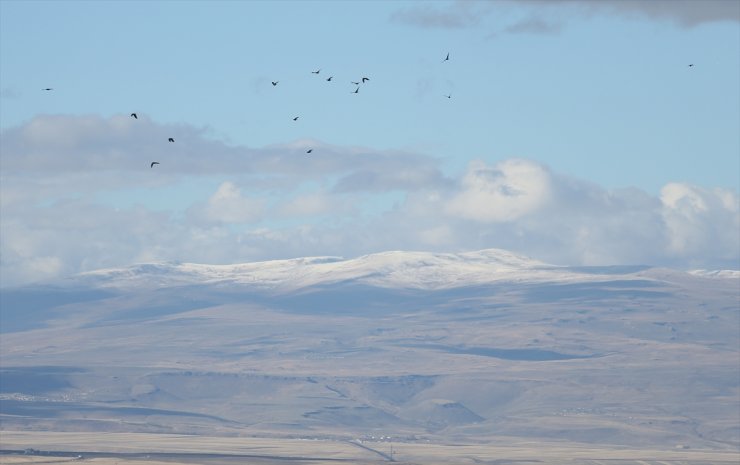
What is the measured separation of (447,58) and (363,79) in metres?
12.3

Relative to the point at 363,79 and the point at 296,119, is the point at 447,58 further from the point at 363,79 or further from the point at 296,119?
the point at 296,119

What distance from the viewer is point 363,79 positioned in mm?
135375

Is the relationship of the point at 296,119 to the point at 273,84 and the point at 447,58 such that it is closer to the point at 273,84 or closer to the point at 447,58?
the point at 273,84

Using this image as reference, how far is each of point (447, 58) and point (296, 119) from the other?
76.6 feet

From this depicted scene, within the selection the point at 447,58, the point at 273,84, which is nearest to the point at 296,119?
the point at 273,84

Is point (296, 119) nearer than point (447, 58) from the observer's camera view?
No

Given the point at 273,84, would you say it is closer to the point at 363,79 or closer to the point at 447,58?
the point at 363,79

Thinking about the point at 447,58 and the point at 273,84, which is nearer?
the point at 447,58

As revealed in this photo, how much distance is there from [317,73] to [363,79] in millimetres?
4248

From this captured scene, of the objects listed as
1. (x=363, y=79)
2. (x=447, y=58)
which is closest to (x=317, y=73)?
(x=363, y=79)

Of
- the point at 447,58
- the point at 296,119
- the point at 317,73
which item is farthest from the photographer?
the point at 296,119

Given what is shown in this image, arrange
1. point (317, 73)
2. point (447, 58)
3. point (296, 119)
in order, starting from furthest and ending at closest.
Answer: point (296, 119) < point (317, 73) < point (447, 58)

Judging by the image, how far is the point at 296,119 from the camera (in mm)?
144000

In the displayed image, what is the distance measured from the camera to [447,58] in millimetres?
125375
